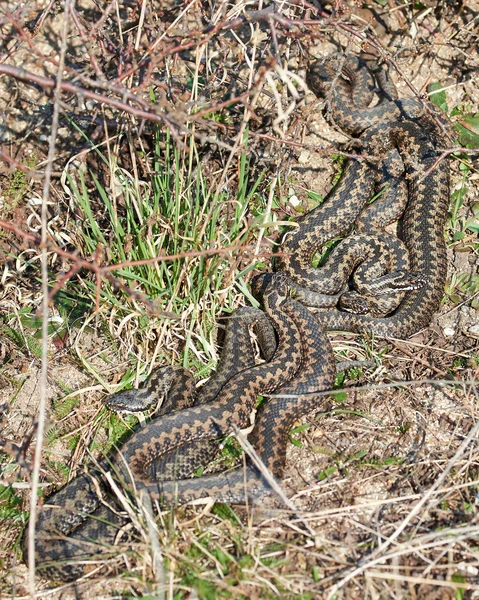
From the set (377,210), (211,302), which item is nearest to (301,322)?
(211,302)

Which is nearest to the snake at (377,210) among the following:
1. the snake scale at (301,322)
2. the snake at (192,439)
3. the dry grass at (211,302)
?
the snake scale at (301,322)

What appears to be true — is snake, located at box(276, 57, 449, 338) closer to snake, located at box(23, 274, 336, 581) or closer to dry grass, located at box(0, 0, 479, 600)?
dry grass, located at box(0, 0, 479, 600)

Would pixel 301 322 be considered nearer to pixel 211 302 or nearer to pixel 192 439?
pixel 211 302

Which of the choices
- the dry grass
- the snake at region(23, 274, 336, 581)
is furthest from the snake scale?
the dry grass

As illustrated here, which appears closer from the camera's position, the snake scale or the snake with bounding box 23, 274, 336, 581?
the snake with bounding box 23, 274, 336, 581

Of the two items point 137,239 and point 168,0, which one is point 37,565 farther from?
point 168,0
